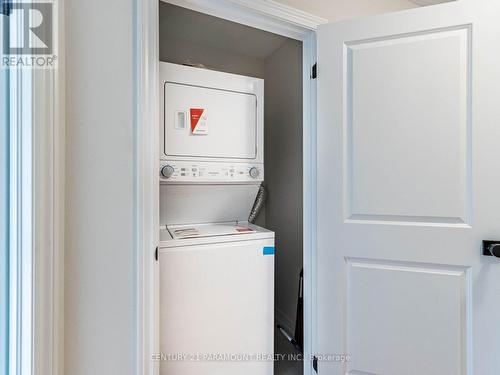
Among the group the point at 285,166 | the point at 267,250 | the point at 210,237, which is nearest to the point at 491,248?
the point at 267,250

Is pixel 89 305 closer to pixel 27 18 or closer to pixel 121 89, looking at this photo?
pixel 121 89

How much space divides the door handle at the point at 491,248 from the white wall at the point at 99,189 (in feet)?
5.10

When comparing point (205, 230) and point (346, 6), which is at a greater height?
point (346, 6)

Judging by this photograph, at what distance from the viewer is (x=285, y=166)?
236 centimetres

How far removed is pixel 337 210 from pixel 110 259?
110cm

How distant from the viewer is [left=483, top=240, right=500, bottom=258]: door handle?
1117 millimetres

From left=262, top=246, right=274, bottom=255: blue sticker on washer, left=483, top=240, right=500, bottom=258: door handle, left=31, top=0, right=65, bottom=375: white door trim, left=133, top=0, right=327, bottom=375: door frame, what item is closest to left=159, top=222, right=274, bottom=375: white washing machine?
left=262, top=246, right=274, bottom=255: blue sticker on washer

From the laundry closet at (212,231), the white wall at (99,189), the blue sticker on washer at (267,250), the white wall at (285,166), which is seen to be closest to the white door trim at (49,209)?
the white wall at (99,189)

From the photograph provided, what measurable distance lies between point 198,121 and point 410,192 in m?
1.18

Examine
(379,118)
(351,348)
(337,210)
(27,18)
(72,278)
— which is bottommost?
(351,348)

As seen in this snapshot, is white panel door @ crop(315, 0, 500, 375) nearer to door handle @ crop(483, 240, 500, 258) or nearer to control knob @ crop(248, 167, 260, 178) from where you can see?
door handle @ crop(483, 240, 500, 258)

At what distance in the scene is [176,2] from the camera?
46.5 inches

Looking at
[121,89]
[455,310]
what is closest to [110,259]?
[121,89]

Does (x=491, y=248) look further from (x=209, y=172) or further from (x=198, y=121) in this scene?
(x=198, y=121)
